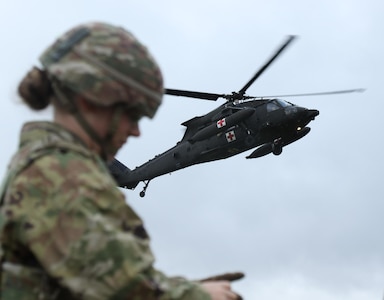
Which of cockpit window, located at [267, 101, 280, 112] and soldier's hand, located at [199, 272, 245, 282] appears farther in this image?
cockpit window, located at [267, 101, 280, 112]

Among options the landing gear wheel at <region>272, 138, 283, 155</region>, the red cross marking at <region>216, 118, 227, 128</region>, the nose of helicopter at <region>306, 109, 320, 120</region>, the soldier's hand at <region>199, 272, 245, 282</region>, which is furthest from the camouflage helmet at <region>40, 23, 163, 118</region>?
the landing gear wheel at <region>272, 138, 283, 155</region>

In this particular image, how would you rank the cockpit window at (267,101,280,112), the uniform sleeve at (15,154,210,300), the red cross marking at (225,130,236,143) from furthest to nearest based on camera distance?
the red cross marking at (225,130,236,143)
the cockpit window at (267,101,280,112)
the uniform sleeve at (15,154,210,300)

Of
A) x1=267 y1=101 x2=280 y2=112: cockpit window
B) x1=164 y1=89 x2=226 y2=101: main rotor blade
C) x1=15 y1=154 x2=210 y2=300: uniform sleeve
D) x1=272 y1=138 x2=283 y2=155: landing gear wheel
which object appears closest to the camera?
x1=15 y1=154 x2=210 y2=300: uniform sleeve

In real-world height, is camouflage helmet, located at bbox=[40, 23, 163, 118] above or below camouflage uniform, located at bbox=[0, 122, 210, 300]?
above

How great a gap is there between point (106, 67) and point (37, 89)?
1.15ft

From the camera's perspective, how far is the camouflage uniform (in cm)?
258

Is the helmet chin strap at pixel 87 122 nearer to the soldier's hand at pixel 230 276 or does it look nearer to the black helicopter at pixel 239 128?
the soldier's hand at pixel 230 276

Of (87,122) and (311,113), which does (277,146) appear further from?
(87,122)

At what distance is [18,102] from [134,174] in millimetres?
38079

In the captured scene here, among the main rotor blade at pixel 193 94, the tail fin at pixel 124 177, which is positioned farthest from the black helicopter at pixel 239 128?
the tail fin at pixel 124 177

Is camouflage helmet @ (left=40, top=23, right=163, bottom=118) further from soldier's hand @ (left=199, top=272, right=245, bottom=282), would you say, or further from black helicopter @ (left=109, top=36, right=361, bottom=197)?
black helicopter @ (left=109, top=36, right=361, bottom=197)

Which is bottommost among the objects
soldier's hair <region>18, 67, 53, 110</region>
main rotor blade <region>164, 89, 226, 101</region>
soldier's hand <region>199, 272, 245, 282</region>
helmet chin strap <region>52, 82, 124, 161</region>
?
soldier's hand <region>199, 272, 245, 282</region>

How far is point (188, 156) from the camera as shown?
36.5 m

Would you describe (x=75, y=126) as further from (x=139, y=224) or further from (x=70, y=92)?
(x=139, y=224)
